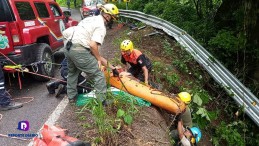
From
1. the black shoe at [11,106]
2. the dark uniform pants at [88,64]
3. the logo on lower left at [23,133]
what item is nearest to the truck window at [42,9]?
the black shoe at [11,106]

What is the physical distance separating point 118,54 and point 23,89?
2892 millimetres

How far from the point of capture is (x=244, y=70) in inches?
305

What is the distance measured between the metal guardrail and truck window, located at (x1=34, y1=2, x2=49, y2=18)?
3796 mm

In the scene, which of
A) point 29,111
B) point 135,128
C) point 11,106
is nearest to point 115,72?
point 135,128

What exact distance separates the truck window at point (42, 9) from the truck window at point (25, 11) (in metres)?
0.53

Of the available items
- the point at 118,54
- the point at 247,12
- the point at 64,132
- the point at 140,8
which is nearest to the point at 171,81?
the point at 118,54

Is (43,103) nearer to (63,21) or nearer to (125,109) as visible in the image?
(125,109)

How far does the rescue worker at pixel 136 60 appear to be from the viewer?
6.16m

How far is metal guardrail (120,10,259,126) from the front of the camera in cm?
621

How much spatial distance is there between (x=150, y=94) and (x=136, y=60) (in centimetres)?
115

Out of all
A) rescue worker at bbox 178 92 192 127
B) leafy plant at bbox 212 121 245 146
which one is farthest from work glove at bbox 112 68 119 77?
leafy plant at bbox 212 121 245 146

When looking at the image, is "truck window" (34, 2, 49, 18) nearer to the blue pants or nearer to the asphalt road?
the asphalt road

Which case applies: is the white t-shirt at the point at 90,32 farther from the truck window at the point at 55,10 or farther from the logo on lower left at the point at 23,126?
the truck window at the point at 55,10

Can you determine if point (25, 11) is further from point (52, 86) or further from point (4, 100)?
point (4, 100)
